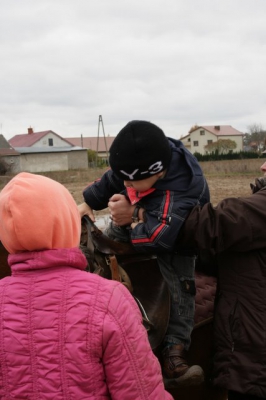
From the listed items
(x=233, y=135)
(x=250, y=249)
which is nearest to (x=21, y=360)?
(x=250, y=249)

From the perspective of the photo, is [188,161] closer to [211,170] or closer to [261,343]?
[261,343]

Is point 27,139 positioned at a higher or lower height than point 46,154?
higher

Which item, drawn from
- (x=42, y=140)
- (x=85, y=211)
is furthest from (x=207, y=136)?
(x=85, y=211)

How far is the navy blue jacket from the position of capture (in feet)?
6.84

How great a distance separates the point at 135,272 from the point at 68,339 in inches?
38.2

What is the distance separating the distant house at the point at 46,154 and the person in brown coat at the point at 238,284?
53.3m

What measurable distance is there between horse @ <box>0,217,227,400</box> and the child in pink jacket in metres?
0.65

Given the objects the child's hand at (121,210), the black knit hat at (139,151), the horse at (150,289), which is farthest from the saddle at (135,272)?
the black knit hat at (139,151)

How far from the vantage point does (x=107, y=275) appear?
2.22 metres

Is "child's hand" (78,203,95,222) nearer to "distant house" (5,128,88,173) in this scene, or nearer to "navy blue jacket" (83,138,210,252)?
"navy blue jacket" (83,138,210,252)

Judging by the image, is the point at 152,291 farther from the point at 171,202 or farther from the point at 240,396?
the point at 240,396

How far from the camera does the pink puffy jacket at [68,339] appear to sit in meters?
1.45

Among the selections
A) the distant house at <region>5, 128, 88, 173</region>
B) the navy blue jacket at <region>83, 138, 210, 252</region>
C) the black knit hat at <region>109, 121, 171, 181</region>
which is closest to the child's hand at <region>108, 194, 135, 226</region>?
the navy blue jacket at <region>83, 138, 210, 252</region>

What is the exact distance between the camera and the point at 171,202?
2.12 meters
